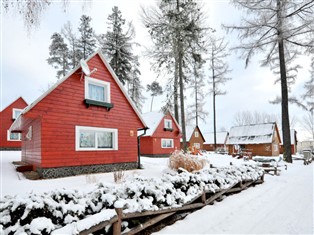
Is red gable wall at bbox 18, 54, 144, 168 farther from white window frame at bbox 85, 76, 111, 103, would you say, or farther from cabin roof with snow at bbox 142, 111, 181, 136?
cabin roof with snow at bbox 142, 111, 181, 136

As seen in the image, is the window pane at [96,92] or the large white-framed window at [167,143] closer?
the window pane at [96,92]

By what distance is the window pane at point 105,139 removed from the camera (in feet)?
33.7

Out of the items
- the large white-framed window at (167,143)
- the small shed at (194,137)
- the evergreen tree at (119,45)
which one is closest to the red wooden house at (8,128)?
the evergreen tree at (119,45)

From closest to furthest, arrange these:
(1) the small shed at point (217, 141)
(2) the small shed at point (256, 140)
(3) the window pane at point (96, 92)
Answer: (3) the window pane at point (96, 92) < (2) the small shed at point (256, 140) < (1) the small shed at point (217, 141)

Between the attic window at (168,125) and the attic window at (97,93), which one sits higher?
the attic window at (97,93)

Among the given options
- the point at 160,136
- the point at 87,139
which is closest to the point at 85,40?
the point at 160,136

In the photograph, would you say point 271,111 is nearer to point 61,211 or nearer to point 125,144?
point 125,144

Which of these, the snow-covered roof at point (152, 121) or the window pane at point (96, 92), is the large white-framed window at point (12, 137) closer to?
the snow-covered roof at point (152, 121)

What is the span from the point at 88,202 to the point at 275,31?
17.0 metres

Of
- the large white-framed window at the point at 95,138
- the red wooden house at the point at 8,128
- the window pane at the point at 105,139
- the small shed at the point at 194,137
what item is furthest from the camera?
the small shed at the point at 194,137

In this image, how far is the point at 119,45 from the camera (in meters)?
21.4

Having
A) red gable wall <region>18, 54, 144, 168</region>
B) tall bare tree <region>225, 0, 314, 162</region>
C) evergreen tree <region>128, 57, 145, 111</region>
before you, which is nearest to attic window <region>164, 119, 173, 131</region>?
evergreen tree <region>128, 57, 145, 111</region>

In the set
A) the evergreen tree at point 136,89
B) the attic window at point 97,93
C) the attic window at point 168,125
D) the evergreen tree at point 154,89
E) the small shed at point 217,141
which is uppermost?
the evergreen tree at point 154,89

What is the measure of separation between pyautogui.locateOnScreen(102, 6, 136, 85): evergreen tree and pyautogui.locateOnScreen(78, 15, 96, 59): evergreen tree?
481cm
